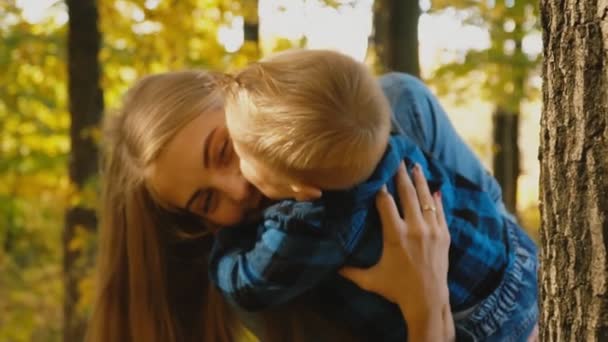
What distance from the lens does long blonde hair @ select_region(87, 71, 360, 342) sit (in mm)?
2047

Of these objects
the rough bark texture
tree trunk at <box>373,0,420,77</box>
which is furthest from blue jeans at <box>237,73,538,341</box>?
tree trunk at <box>373,0,420,77</box>

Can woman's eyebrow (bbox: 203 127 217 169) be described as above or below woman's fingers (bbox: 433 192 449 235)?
above

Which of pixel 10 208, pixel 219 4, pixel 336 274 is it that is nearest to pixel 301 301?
pixel 336 274

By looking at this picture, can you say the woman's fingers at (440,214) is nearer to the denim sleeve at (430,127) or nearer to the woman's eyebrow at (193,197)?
the denim sleeve at (430,127)

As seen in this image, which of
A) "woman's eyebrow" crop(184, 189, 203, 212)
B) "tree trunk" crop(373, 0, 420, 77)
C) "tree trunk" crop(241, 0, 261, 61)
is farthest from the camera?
"tree trunk" crop(241, 0, 261, 61)

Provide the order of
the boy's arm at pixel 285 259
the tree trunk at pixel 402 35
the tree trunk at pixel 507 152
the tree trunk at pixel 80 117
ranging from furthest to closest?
the tree trunk at pixel 507 152 < the tree trunk at pixel 80 117 < the tree trunk at pixel 402 35 < the boy's arm at pixel 285 259

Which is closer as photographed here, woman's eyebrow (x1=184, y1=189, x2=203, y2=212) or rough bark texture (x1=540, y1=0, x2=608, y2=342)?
rough bark texture (x1=540, y1=0, x2=608, y2=342)

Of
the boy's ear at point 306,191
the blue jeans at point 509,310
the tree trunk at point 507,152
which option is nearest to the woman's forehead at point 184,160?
the boy's ear at point 306,191

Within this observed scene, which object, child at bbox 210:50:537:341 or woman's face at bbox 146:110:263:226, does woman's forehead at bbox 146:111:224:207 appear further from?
child at bbox 210:50:537:341

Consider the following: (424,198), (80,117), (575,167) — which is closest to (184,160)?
(424,198)

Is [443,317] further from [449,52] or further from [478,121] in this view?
[478,121]

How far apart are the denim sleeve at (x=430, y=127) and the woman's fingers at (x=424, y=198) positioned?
172 millimetres

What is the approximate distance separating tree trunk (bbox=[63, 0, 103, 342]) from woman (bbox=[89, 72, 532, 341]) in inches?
107

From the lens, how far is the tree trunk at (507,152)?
10.0 m
